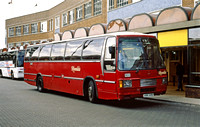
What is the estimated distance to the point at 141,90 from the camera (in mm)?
10727

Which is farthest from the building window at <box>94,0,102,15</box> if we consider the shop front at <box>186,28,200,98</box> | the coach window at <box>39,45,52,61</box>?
the shop front at <box>186,28,200,98</box>

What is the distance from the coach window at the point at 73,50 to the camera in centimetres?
1318

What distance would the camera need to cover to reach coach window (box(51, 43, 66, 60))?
14655 mm

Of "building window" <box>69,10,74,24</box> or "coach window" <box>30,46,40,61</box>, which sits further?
"building window" <box>69,10,74,24</box>

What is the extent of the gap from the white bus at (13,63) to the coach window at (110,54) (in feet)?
63.1

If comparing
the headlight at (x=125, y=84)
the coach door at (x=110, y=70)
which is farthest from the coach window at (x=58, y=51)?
the headlight at (x=125, y=84)

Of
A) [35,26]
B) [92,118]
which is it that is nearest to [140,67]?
[92,118]

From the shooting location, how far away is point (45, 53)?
16.5 m

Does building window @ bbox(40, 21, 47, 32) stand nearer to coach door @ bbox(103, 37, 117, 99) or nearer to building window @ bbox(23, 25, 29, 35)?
building window @ bbox(23, 25, 29, 35)

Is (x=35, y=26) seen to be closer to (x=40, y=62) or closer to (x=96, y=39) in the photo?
(x=40, y=62)

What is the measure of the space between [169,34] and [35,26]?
128ft

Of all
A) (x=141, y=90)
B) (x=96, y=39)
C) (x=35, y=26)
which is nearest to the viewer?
(x=141, y=90)

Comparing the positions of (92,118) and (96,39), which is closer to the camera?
(92,118)

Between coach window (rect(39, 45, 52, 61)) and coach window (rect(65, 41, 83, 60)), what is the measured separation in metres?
2.26
